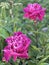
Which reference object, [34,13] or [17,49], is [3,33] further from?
[17,49]

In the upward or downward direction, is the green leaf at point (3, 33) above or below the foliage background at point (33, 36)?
above

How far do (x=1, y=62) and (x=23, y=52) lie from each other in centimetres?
32

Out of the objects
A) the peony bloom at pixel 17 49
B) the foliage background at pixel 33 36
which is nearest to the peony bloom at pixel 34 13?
the foliage background at pixel 33 36

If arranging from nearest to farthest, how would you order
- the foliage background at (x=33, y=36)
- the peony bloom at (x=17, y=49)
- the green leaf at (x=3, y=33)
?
the peony bloom at (x=17, y=49)
the foliage background at (x=33, y=36)
the green leaf at (x=3, y=33)

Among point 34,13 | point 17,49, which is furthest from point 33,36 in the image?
point 17,49

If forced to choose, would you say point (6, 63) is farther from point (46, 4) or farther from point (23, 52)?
point (46, 4)

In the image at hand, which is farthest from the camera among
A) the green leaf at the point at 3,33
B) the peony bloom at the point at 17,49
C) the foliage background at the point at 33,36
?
the green leaf at the point at 3,33

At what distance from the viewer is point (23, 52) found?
1559 millimetres

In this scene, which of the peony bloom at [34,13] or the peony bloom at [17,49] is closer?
the peony bloom at [17,49]

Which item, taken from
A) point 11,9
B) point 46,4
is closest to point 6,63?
point 11,9

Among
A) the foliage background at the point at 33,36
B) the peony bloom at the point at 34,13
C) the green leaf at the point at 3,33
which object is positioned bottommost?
the foliage background at the point at 33,36

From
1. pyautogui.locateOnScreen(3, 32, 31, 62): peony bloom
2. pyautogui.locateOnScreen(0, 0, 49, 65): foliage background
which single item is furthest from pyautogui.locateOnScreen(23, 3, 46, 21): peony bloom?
pyautogui.locateOnScreen(3, 32, 31, 62): peony bloom

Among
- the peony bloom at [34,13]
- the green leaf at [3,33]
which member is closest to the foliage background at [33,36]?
the green leaf at [3,33]

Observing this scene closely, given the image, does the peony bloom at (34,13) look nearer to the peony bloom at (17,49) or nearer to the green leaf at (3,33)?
the green leaf at (3,33)
